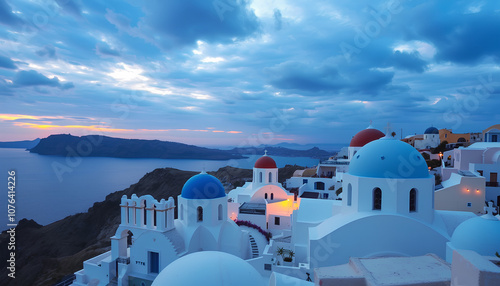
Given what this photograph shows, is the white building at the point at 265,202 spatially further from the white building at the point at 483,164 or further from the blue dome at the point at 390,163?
the white building at the point at 483,164

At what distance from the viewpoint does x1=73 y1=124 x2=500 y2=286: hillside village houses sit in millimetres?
6316

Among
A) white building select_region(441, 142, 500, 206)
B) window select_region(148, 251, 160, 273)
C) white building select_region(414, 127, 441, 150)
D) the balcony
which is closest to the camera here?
window select_region(148, 251, 160, 273)

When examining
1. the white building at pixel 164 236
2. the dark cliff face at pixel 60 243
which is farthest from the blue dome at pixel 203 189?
the dark cliff face at pixel 60 243

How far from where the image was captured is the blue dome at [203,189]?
586 inches

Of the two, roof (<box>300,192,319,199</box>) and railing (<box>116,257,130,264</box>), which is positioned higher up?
roof (<box>300,192,319,199</box>)

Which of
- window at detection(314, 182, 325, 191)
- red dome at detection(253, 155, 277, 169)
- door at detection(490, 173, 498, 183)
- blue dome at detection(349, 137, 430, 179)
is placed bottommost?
window at detection(314, 182, 325, 191)

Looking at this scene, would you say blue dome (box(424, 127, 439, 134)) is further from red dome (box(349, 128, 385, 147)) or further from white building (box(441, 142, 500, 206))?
red dome (box(349, 128, 385, 147))

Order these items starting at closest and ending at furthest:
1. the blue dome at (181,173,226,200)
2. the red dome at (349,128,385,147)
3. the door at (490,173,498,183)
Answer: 1. the blue dome at (181,173,226,200)
2. the door at (490,173,498,183)
3. the red dome at (349,128,385,147)

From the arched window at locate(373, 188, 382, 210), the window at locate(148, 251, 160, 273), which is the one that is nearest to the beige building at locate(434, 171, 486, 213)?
the arched window at locate(373, 188, 382, 210)

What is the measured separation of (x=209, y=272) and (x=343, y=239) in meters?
6.69

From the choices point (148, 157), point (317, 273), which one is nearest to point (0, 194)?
point (317, 273)

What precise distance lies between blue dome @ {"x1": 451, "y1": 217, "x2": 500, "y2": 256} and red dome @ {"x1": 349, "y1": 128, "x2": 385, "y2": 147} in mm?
15581

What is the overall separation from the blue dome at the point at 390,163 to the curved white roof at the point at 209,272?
7.60 m

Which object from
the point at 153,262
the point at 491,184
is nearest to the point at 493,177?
the point at 491,184
